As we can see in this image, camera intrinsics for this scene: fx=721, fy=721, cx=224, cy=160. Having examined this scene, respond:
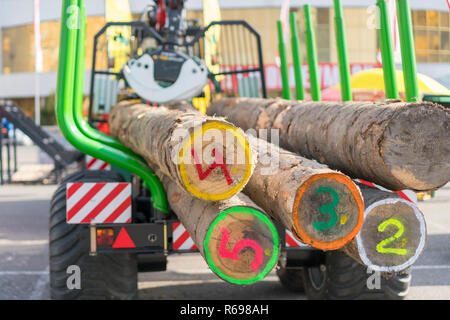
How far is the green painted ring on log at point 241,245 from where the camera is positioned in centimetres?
381

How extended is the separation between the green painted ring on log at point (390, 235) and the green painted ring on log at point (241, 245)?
486mm

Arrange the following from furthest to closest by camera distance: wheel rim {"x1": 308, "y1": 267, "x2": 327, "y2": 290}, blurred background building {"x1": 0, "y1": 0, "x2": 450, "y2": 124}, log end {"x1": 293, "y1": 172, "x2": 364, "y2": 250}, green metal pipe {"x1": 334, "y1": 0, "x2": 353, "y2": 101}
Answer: blurred background building {"x1": 0, "y1": 0, "x2": 450, "y2": 124} < green metal pipe {"x1": 334, "y1": 0, "x2": 353, "y2": 101} < wheel rim {"x1": 308, "y1": 267, "x2": 327, "y2": 290} < log end {"x1": 293, "y1": 172, "x2": 364, "y2": 250}

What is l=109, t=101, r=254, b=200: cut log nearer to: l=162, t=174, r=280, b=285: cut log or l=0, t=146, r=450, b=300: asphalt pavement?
l=162, t=174, r=280, b=285: cut log

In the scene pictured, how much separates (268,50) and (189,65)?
111 ft

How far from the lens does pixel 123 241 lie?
5.04 meters

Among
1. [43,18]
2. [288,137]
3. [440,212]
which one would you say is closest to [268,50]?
[43,18]

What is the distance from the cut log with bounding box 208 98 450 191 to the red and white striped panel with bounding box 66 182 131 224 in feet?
4.75

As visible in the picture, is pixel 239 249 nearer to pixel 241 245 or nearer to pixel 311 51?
pixel 241 245

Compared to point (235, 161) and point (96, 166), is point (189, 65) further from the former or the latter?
point (235, 161)

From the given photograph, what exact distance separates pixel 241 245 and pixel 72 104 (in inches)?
70.2

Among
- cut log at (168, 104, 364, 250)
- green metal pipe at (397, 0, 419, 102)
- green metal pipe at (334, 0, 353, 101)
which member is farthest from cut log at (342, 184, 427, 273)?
green metal pipe at (334, 0, 353, 101)

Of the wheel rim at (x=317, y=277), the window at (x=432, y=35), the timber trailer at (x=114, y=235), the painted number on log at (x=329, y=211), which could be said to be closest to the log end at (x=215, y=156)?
the painted number on log at (x=329, y=211)

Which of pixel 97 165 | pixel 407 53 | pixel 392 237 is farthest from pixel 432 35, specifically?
pixel 392 237

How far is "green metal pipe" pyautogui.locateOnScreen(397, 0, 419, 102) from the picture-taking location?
4895 millimetres
